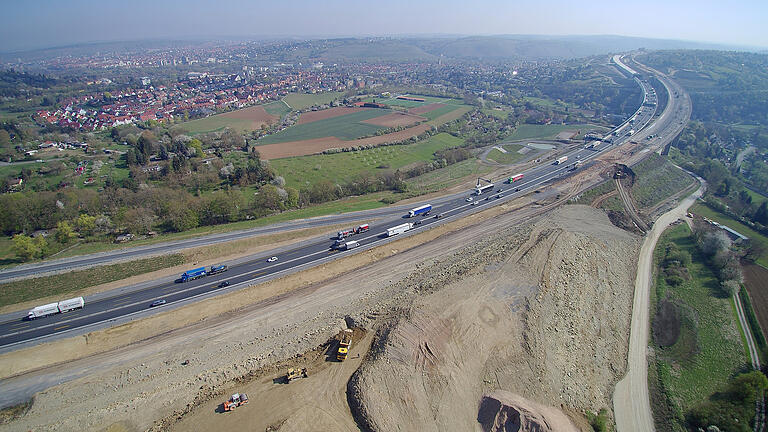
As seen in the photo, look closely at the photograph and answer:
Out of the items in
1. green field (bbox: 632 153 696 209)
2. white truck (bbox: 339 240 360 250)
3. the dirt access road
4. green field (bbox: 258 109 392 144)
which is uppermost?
green field (bbox: 258 109 392 144)

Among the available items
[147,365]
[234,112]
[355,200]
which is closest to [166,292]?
[147,365]

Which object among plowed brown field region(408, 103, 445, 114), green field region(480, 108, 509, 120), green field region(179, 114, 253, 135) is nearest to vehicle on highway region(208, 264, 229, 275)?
green field region(179, 114, 253, 135)

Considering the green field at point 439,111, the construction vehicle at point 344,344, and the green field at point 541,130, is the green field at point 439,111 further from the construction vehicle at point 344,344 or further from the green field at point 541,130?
the construction vehicle at point 344,344

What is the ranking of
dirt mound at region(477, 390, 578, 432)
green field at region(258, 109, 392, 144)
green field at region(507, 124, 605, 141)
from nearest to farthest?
1. dirt mound at region(477, 390, 578, 432)
2. green field at region(507, 124, 605, 141)
3. green field at region(258, 109, 392, 144)

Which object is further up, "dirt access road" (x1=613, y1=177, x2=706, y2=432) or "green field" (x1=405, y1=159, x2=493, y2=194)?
"green field" (x1=405, y1=159, x2=493, y2=194)

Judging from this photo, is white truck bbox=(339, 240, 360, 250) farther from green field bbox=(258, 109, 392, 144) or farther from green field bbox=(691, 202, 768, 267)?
green field bbox=(258, 109, 392, 144)

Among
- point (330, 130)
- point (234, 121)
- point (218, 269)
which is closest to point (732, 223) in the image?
point (218, 269)
